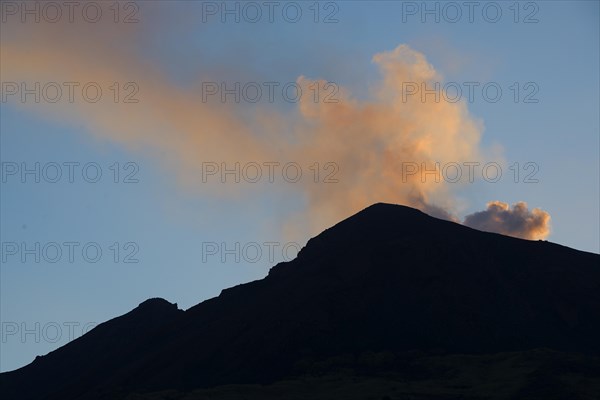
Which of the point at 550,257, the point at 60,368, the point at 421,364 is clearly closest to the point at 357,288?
the point at 421,364

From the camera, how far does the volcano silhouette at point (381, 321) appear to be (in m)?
123

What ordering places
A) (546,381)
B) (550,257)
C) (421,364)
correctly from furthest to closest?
(550,257) < (421,364) < (546,381)

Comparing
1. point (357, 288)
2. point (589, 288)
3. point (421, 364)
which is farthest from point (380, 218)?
point (421, 364)

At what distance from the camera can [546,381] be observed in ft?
338

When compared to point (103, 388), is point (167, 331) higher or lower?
higher

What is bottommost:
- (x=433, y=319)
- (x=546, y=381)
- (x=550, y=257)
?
(x=546, y=381)

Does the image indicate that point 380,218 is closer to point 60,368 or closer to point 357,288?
point 357,288

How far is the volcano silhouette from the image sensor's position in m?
123

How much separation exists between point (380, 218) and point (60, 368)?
2593 inches

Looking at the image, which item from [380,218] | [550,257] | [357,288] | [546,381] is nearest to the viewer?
[546,381]

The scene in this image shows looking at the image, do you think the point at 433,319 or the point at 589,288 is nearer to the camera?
the point at 433,319

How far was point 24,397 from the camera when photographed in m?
165

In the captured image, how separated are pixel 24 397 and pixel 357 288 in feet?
212

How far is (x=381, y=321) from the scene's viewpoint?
13675cm
